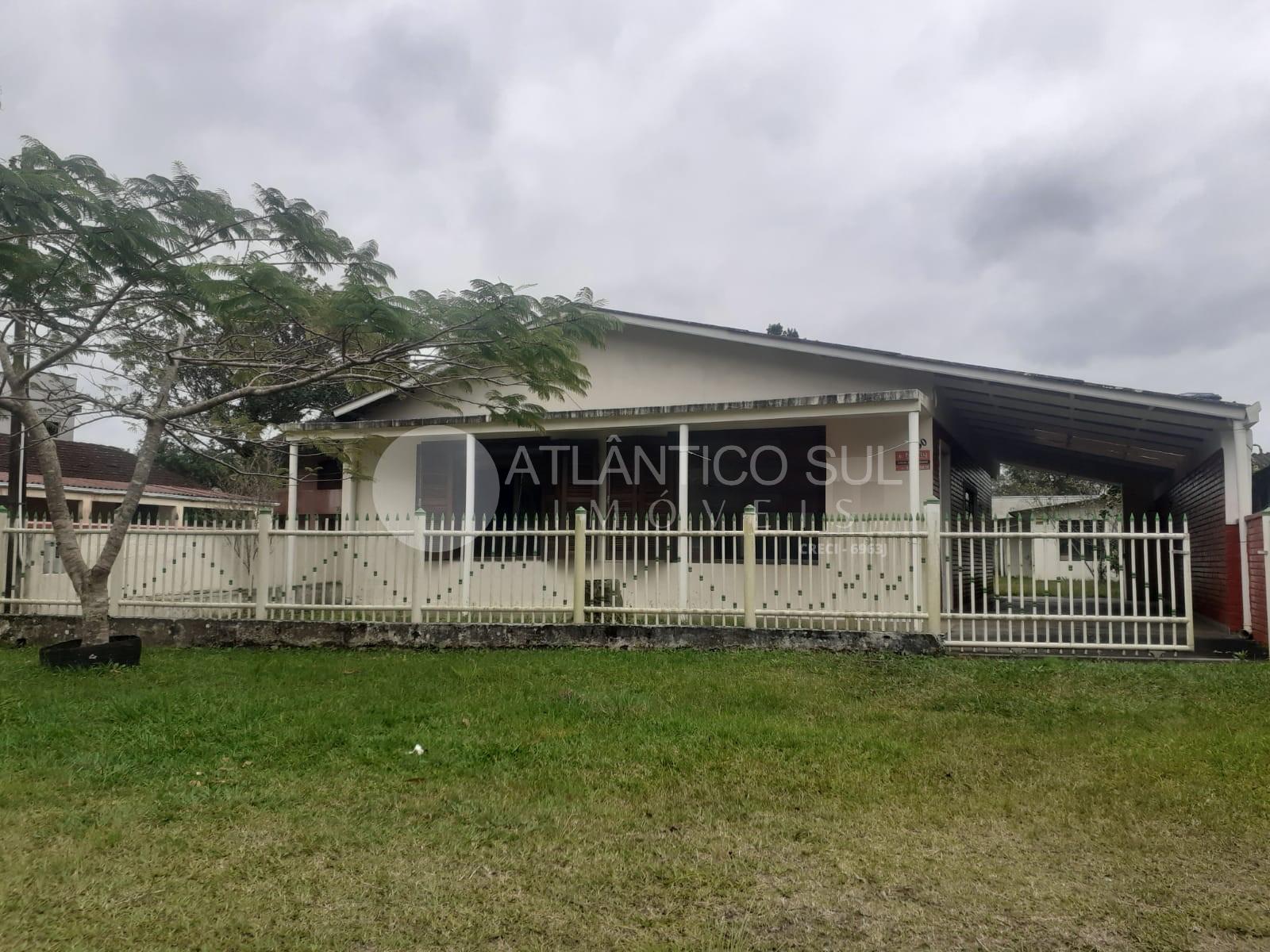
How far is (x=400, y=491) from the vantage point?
11609 mm

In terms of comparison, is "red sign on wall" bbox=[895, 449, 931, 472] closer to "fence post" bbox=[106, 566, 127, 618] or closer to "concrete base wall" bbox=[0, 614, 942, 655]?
"concrete base wall" bbox=[0, 614, 942, 655]

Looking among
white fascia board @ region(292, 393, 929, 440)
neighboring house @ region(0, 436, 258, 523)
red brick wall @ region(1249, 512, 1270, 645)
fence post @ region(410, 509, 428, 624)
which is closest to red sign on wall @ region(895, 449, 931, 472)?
white fascia board @ region(292, 393, 929, 440)

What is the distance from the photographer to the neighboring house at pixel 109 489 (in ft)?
53.5

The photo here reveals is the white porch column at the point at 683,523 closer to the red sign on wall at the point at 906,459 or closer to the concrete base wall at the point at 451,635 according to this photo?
the concrete base wall at the point at 451,635

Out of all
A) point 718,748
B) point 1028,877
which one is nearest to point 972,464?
point 718,748

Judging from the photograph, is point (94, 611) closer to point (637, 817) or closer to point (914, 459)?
point (637, 817)

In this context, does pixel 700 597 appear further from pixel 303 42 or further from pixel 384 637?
pixel 303 42

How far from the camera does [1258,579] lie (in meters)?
7.00

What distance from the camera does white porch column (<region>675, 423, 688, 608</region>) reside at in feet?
26.8

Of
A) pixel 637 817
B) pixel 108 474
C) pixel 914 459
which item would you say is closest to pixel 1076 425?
pixel 914 459

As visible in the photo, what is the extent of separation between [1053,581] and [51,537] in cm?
1038

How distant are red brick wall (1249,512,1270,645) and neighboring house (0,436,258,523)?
51.4 feet

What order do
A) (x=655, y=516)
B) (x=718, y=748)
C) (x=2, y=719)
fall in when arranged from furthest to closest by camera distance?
1. (x=655, y=516)
2. (x=2, y=719)
3. (x=718, y=748)

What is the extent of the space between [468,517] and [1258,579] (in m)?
7.60
